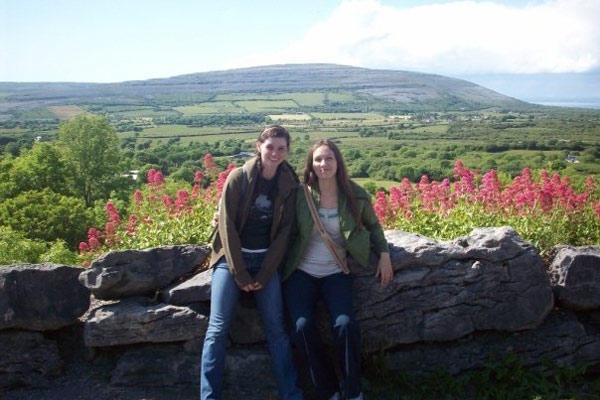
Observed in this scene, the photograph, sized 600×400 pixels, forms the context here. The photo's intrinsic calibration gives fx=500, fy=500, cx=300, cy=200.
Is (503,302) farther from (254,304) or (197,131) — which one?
(197,131)

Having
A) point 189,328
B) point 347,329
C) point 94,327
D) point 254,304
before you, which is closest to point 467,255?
point 347,329

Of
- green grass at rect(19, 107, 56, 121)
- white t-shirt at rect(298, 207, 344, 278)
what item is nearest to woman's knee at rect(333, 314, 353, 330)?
white t-shirt at rect(298, 207, 344, 278)

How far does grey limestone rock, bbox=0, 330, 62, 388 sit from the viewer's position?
6.35m

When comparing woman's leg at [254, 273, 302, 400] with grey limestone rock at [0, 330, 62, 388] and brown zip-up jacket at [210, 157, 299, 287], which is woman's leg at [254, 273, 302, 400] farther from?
grey limestone rock at [0, 330, 62, 388]

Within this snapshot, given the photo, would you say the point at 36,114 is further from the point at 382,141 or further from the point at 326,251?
the point at 326,251

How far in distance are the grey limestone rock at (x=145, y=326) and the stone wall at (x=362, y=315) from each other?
0.01 metres

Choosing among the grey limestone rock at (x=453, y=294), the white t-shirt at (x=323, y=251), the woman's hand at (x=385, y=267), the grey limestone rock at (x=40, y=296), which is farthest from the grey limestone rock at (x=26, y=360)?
the woman's hand at (x=385, y=267)

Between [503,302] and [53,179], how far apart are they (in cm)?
3861

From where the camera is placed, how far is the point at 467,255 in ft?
21.6

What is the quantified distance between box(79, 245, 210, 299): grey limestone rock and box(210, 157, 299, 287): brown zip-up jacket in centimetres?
90

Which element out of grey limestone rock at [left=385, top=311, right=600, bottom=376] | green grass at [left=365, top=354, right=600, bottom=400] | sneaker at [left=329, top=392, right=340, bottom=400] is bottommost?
green grass at [left=365, top=354, right=600, bottom=400]

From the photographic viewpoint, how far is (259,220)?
239 inches

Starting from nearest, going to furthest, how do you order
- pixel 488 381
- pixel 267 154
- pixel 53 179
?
pixel 267 154, pixel 488 381, pixel 53 179

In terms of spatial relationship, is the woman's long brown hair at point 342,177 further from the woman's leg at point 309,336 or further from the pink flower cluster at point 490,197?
the pink flower cluster at point 490,197
